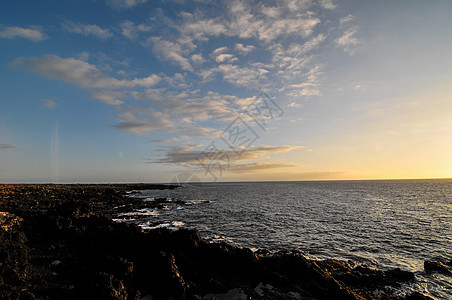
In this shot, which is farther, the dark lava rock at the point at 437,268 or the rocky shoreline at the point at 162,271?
the dark lava rock at the point at 437,268

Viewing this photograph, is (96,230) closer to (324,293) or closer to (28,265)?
(28,265)

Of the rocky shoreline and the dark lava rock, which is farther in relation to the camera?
the dark lava rock

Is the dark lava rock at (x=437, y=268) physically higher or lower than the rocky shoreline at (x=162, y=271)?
lower

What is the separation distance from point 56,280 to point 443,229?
162 feet

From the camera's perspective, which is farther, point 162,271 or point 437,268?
point 437,268

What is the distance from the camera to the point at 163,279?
12.3 m

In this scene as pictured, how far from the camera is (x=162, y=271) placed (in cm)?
1271

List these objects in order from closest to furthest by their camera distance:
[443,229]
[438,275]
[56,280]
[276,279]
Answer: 1. [56,280]
2. [276,279]
3. [438,275]
4. [443,229]

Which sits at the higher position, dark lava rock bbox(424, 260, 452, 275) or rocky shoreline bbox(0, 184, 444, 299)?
rocky shoreline bbox(0, 184, 444, 299)

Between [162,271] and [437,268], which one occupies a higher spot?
[162,271]

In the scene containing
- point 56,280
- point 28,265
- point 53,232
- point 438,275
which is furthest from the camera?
point 53,232

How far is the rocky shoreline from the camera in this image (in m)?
11.1

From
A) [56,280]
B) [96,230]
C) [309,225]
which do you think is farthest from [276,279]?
[309,225]

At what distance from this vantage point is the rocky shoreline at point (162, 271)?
1108 centimetres
